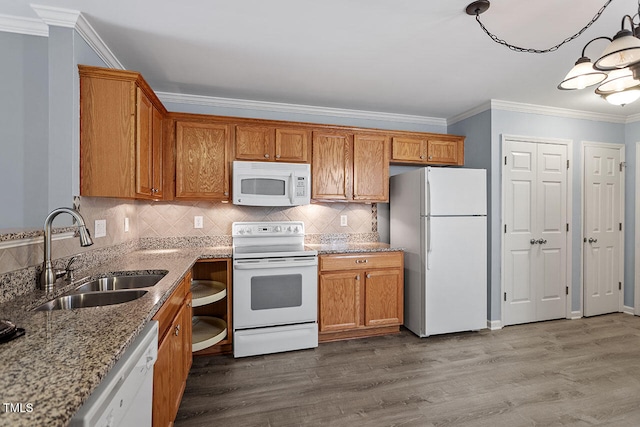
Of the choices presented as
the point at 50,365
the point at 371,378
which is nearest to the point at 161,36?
the point at 50,365

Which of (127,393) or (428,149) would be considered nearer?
(127,393)

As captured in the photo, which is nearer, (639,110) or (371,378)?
(371,378)

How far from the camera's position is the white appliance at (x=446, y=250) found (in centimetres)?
306

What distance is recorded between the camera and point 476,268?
3211 millimetres

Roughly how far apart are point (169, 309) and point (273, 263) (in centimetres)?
122

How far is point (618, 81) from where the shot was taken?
1.71 m

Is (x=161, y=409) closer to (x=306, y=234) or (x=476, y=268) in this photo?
(x=306, y=234)

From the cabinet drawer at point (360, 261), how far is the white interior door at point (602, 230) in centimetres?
250

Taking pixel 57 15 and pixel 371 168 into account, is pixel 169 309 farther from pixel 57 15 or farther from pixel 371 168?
pixel 371 168

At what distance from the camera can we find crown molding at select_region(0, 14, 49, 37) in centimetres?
191

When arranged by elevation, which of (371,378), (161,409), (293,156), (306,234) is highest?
(293,156)

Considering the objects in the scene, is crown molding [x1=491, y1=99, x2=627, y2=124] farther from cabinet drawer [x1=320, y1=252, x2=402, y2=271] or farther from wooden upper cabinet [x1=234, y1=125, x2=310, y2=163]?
wooden upper cabinet [x1=234, y1=125, x2=310, y2=163]

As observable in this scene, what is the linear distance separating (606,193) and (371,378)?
12.3ft

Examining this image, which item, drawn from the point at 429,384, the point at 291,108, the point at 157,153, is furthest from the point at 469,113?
the point at 157,153
